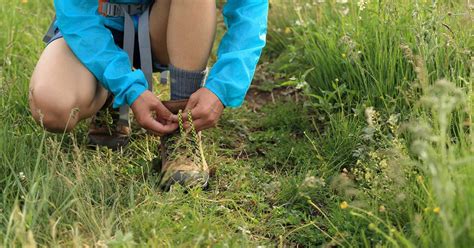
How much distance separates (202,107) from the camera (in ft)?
7.92

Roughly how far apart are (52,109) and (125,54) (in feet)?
1.00

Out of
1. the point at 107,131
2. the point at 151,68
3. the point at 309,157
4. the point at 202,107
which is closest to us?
the point at 202,107

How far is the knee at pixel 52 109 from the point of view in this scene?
95.0 inches

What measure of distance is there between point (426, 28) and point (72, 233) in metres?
1.46

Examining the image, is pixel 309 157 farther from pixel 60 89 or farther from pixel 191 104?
pixel 60 89

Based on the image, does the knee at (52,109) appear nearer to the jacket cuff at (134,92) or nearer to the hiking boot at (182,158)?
the jacket cuff at (134,92)

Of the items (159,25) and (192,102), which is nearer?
(192,102)

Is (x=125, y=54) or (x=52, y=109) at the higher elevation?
(x=125, y=54)

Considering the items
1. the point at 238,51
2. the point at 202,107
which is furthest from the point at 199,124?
the point at 238,51

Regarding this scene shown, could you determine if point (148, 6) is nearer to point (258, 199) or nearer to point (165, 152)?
point (165, 152)

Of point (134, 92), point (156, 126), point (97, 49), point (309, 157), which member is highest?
point (97, 49)

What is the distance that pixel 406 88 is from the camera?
8.76ft

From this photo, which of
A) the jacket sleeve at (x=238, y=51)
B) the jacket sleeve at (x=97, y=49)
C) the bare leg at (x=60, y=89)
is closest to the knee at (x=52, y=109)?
the bare leg at (x=60, y=89)

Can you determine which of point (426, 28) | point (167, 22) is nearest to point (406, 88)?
point (426, 28)
